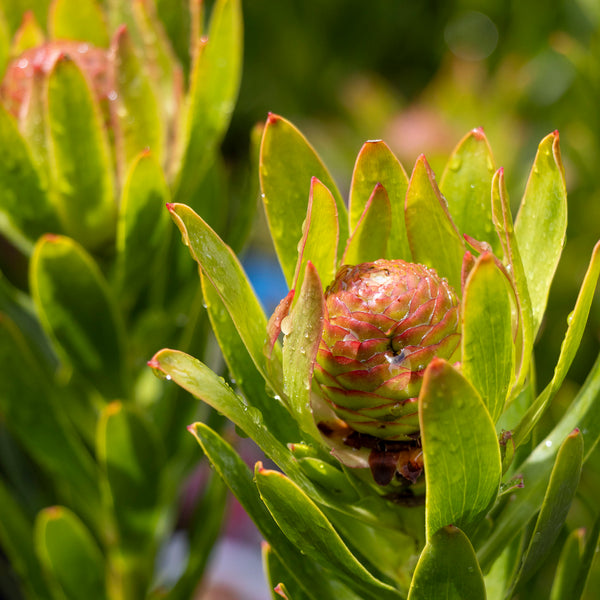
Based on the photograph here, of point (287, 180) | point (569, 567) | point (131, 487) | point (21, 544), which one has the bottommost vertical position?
point (21, 544)

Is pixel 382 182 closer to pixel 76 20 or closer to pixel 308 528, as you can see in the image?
pixel 308 528

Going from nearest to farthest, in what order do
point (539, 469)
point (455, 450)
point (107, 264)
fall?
point (455, 450) < point (539, 469) < point (107, 264)

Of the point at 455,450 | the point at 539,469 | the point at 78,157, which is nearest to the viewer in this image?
the point at 455,450

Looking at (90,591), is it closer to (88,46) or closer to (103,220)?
(103,220)

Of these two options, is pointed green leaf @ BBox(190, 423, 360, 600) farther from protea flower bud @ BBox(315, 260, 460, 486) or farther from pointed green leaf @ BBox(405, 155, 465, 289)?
pointed green leaf @ BBox(405, 155, 465, 289)

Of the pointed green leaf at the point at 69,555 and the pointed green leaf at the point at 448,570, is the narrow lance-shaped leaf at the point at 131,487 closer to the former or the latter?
the pointed green leaf at the point at 69,555

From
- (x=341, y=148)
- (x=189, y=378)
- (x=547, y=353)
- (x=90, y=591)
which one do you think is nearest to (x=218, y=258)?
(x=189, y=378)

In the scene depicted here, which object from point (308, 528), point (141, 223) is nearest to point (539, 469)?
point (308, 528)
